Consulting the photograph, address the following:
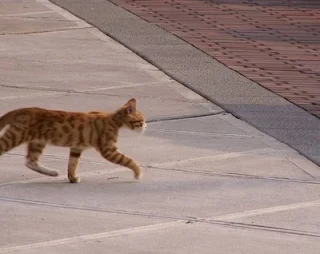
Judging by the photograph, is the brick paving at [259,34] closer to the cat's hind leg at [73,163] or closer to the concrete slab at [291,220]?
the cat's hind leg at [73,163]

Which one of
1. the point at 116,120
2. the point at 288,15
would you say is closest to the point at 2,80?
the point at 116,120

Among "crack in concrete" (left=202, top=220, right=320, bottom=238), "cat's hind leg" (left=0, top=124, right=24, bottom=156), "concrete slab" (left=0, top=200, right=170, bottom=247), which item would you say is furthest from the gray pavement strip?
"cat's hind leg" (left=0, top=124, right=24, bottom=156)

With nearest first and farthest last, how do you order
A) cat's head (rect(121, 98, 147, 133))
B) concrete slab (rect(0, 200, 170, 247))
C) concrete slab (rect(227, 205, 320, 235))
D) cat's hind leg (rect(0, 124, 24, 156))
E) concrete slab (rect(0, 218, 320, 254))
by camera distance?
Result: 1. concrete slab (rect(0, 218, 320, 254))
2. concrete slab (rect(0, 200, 170, 247))
3. concrete slab (rect(227, 205, 320, 235))
4. cat's hind leg (rect(0, 124, 24, 156))
5. cat's head (rect(121, 98, 147, 133))

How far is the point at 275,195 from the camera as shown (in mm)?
9430

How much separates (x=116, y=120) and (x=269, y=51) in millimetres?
5883

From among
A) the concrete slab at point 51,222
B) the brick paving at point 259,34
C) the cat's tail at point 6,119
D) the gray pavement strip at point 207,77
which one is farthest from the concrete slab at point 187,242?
the brick paving at point 259,34

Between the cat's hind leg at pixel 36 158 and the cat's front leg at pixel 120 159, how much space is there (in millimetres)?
408

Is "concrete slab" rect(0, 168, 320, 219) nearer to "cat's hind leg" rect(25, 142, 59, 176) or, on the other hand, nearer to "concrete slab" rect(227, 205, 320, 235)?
"cat's hind leg" rect(25, 142, 59, 176)

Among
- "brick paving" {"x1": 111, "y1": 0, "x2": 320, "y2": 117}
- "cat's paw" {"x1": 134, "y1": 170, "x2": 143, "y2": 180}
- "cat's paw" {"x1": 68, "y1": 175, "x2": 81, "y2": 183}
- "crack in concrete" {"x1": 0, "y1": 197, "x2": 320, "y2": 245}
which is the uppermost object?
"crack in concrete" {"x1": 0, "y1": 197, "x2": 320, "y2": 245}

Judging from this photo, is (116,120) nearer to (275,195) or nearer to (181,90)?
(275,195)

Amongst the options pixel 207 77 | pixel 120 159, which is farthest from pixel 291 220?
pixel 207 77

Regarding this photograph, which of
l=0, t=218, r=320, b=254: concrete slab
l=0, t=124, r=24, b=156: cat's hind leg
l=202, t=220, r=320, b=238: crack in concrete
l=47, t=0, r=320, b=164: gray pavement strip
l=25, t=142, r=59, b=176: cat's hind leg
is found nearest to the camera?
l=0, t=218, r=320, b=254: concrete slab

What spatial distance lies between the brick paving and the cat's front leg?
2.97 m

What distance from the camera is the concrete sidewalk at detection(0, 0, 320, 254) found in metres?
8.27
